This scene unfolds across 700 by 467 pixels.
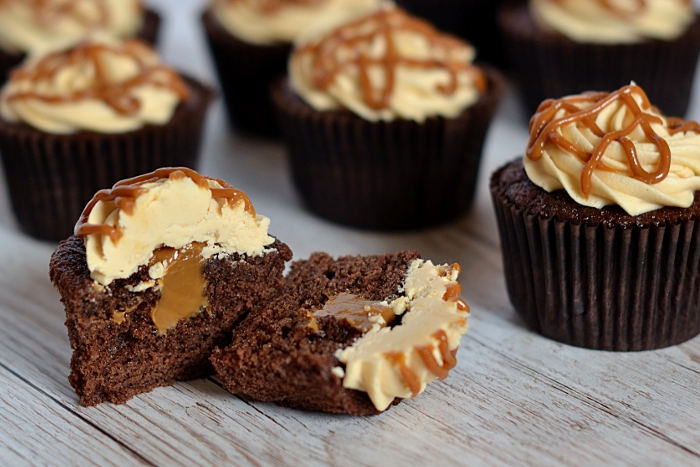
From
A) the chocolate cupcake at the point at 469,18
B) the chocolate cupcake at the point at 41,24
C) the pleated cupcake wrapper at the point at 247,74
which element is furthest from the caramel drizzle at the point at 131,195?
the chocolate cupcake at the point at 469,18

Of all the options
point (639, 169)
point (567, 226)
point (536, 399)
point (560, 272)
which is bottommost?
point (536, 399)

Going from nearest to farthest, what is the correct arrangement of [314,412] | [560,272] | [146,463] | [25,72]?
[146,463]
[314,412]
[560,272]
[25,72]

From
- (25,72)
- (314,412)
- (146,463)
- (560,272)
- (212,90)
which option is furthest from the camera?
(212,90)

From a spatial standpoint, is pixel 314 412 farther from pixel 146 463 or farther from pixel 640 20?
pixel 640 20

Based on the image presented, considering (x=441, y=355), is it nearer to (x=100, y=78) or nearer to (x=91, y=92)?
(x=91, y=92)

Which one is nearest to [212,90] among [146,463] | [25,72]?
[25,72]

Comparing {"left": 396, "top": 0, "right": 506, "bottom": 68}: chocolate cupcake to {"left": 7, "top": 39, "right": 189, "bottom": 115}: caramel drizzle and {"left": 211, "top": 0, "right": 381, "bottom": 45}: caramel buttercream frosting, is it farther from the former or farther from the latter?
{"left": 7, "top": 39, "right": 189, "bottom": 115}: caramel drizzle

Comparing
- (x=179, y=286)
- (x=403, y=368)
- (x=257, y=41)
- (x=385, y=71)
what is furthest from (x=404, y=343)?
(x=257, y=41)
